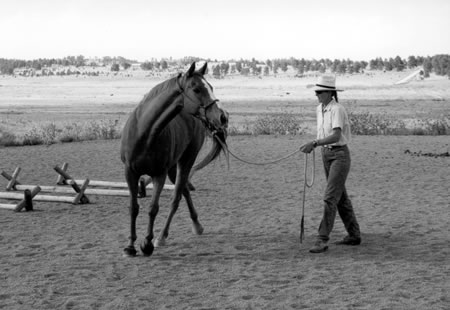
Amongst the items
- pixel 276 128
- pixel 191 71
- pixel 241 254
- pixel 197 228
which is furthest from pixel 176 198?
pixel 276 128

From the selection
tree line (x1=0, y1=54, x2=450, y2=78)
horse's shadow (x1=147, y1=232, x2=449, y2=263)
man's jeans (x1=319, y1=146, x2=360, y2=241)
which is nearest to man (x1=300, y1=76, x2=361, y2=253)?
man's jeans (x1=319, y1=146, x2=360, y2=241)

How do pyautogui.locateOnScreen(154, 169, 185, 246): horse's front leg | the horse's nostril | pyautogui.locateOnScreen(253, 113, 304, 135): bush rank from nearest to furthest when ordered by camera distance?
1. the horse's nostril
2. pyautogui.locateOnScreen(154, 169, 185, 246): horse's front leg
3. pyautogui.locateOnScreen(253, 113, 304, 135): bush

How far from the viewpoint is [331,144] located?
796 cm

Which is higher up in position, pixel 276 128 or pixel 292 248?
pixel 292 248

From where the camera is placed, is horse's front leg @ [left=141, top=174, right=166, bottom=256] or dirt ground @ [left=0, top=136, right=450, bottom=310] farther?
horse's front leg @ [left=141, top=174, right=166, bottom=256]

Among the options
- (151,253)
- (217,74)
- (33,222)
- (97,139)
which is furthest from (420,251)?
(217,74)

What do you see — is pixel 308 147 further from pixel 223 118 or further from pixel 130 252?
pixel 130 252

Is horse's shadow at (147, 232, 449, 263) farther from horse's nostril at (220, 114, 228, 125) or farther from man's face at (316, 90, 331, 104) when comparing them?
man's face at (316, 90, 331, 104)

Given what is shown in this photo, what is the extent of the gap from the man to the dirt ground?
1.51 feet

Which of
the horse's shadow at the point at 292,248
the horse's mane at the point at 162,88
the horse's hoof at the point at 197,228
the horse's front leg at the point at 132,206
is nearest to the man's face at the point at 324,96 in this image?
the horse's mane at the point at 162,88

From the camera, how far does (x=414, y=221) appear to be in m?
9.94

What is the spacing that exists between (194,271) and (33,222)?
12.9 feet

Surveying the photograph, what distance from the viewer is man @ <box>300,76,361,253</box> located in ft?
25.7

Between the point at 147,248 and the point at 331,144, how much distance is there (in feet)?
8.38
